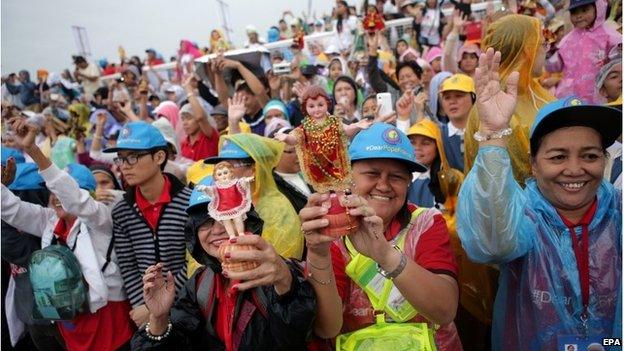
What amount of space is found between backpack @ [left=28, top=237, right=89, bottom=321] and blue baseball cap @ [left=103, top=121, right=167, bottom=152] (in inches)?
31.8

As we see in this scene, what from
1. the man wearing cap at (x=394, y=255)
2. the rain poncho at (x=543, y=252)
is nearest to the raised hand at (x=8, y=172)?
the man wearing cap at (x=394, y=255)

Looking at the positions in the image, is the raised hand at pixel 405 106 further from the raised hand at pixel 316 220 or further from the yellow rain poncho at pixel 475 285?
the raised hand at pixel 316 220

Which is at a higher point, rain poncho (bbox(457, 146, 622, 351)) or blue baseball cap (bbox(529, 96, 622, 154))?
blue baseball cap (bbox(529, 96, 622, 154))

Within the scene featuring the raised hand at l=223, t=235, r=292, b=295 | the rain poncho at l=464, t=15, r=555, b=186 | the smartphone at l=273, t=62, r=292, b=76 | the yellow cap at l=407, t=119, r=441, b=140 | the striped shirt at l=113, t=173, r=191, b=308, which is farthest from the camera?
the smartphone at l=273, t=62, r=292, b=76

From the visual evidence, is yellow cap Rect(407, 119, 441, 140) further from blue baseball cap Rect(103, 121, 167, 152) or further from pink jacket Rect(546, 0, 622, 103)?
blue baseball cap Rect(103, 121, 167, 152)

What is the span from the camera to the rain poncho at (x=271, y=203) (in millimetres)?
3047

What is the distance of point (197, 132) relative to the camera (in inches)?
223

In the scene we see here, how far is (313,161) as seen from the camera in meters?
1.71

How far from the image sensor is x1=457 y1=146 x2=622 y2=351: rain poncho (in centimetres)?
182

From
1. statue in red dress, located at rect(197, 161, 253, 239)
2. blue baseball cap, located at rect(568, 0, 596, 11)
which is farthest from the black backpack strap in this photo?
blue baseball cap, located at rect(568, 0, 596, 11)

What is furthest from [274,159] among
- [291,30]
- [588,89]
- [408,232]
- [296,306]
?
[291,30]

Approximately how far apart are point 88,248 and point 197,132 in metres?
2.50

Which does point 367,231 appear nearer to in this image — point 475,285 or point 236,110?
point 475,285

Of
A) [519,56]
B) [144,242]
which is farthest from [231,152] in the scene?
[519,56]
